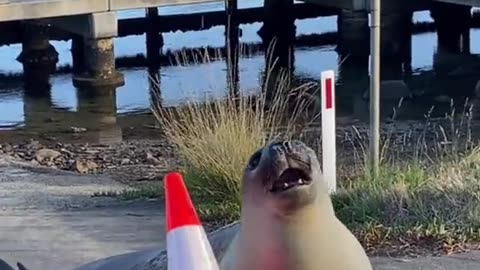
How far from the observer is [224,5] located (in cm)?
2975

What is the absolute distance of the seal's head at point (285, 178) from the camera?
2.96m

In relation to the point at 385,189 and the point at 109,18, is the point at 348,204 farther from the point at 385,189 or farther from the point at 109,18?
the point at 109,18

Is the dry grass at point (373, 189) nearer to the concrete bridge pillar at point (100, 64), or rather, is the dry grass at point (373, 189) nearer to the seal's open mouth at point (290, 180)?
the seal's open mouth at point (290, 180)

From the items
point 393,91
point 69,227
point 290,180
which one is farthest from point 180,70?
point 290,180

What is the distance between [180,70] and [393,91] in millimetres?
5086

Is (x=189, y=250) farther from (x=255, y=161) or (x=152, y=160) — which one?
(x=152, y=160)

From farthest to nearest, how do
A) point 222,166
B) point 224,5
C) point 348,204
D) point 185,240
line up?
point 224,5
point 222,166
point 348,204
point 185,240

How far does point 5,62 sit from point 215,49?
4.59m

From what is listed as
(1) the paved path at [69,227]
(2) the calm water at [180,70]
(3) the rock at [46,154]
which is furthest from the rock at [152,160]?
(1) the paved path at [69,227]

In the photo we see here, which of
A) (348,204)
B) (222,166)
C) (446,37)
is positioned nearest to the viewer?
(348,204)

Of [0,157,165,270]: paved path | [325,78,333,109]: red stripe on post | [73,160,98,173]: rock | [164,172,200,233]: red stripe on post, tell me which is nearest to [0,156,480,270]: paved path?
[0,157,165,270]: paved path

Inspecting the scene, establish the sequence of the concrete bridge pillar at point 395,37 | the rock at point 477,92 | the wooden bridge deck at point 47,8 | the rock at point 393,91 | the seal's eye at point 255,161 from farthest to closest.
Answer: the concrete bridge pillar at point 395,37 → the wooden bridge deck at point 47,8 → the rock at point 393,91 → the rock at point 477,92 → the seal's eye at point 255,161

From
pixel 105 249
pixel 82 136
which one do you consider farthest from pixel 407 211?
pixel 82 136

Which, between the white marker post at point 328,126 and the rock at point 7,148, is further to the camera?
the rock at point 7,148
